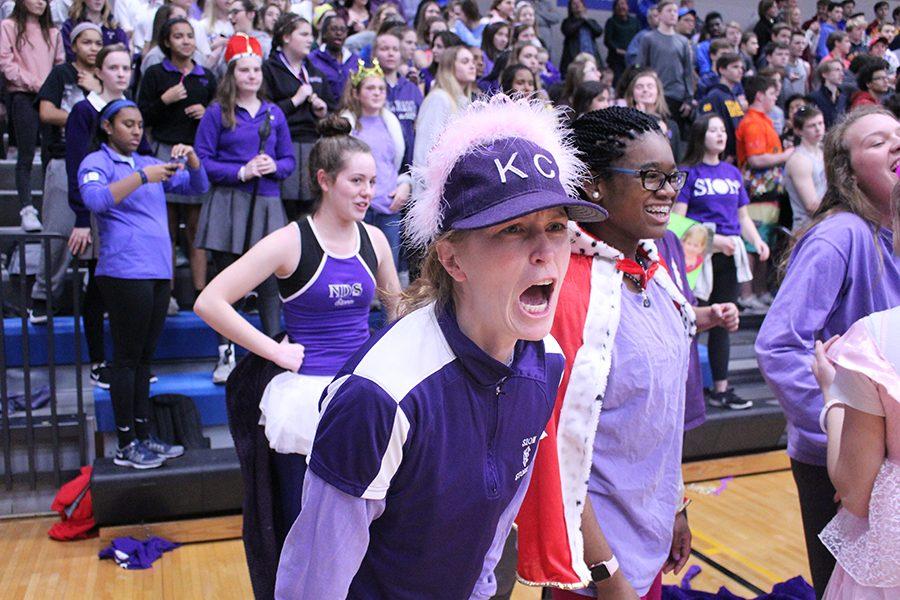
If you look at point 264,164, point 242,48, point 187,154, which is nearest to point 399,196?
point 264,164

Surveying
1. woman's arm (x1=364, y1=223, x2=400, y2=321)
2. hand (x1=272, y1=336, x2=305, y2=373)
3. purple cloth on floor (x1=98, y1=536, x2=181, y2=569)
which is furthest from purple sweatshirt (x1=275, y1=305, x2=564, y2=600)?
purple cloth on floor (x1=98, y1=536, x2=181, y2=569)

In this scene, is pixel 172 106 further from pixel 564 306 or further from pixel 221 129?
pixel 564 306

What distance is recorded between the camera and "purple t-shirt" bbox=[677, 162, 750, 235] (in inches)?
224

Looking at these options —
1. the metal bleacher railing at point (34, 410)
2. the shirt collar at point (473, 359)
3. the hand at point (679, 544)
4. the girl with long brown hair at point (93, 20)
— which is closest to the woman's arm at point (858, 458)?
the hand at point (679, 544)

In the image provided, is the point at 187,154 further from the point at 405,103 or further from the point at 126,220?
the point at 405,103

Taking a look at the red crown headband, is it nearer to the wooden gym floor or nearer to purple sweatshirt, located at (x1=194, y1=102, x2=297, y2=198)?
purple sweatshirt, located at (x1=194, y1=102, x2=297, y2=198)

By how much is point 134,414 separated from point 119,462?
0.24 meters

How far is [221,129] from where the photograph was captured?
5.09m

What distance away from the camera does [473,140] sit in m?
1.41

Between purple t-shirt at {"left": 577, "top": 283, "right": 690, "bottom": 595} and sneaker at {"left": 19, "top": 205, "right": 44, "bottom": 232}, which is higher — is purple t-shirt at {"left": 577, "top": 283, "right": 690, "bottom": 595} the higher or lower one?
Answer: the higher one

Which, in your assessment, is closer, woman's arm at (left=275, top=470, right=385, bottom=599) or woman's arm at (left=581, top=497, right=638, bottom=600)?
woman's arm at (left=275, top=470, right=385, bottom=599)

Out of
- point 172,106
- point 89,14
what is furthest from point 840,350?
point 89,14

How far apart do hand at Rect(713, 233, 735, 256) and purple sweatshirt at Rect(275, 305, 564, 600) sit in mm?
4332

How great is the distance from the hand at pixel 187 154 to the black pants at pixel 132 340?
0.66 metres
